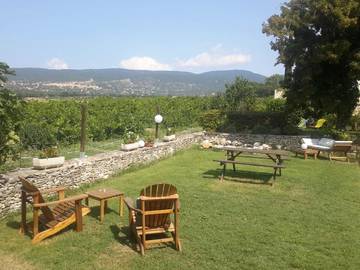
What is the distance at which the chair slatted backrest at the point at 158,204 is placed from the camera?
18.9 feet

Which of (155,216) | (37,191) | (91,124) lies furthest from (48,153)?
(91,124)

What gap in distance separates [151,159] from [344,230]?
7.56 meters

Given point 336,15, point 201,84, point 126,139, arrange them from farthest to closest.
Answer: point 201,84
point 336,15
point 126,139

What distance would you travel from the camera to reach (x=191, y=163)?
524 inches

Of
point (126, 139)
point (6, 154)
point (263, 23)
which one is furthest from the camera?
point (263, 23)

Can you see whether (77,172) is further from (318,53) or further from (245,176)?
(318,53)

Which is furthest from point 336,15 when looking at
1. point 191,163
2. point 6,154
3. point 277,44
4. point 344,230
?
point 6,154

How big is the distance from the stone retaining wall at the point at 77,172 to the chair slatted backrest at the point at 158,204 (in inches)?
118

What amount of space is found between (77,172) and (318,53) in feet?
34.6

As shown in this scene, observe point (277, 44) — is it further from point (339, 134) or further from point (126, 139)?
point (126, 139)

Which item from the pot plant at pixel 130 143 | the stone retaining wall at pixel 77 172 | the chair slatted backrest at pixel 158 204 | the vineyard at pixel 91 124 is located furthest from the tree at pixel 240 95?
the chair slatted backrest at pixel 158 204

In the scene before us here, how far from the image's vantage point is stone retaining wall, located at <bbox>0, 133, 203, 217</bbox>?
750 centimetres

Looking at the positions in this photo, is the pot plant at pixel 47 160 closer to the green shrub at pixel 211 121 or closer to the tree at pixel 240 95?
the green shrub at pixel 211 121

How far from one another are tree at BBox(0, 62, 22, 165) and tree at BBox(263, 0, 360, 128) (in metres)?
11.8
